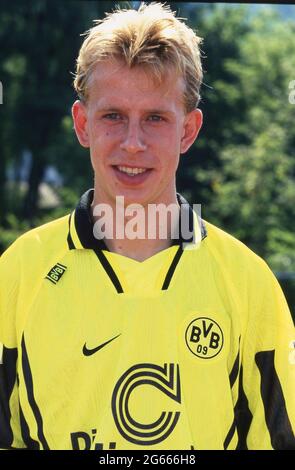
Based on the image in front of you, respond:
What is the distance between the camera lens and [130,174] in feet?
7.68

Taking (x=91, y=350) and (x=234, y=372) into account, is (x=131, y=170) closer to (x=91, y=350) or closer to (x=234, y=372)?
(x=91, y=350)

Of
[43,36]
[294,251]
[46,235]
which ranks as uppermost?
[43,36]

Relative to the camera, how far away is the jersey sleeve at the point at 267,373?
2396 millimetres

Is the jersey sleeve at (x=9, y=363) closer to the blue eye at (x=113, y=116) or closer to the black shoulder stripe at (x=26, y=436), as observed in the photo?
the black shoulder stripe at (x=26, y=436)

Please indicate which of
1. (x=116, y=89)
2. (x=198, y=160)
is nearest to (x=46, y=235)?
(x=116, y=89)

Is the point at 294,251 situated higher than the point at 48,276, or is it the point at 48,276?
the point at 294,251

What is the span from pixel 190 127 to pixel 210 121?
13.7 meters

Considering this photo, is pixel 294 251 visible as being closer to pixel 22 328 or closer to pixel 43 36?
pixel 43 36

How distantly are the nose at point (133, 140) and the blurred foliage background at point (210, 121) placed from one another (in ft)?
32.4

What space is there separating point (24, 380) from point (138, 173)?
2.11 feet

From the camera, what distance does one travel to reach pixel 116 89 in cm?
231

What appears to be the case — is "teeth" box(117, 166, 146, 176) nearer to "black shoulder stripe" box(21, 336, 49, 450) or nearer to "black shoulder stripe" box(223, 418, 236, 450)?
"black shoulder stripe" box(21, 336, 49, 450)

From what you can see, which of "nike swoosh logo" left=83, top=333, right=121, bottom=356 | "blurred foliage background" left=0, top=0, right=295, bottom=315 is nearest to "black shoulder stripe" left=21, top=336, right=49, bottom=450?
"nike swoosh logo" left=83, top=333, right=121, bottom=356

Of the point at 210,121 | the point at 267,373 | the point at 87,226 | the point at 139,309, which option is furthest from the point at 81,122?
the point at 210,121
